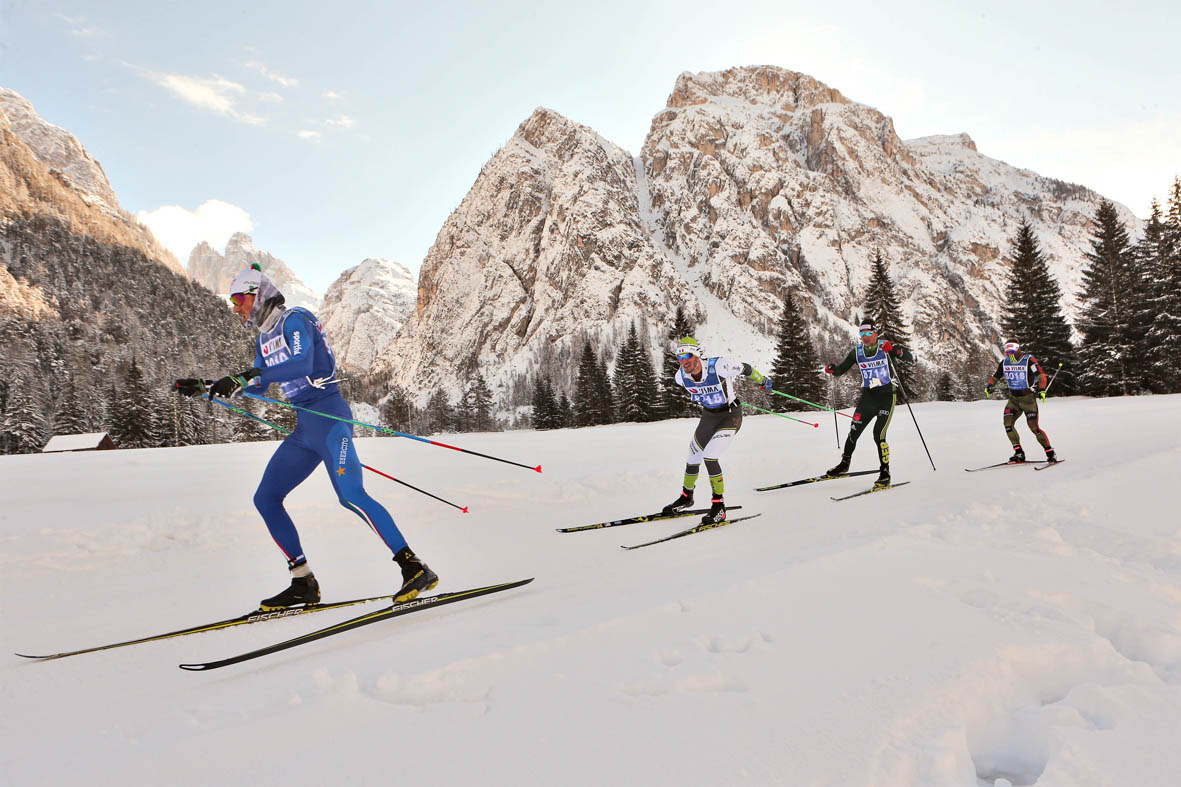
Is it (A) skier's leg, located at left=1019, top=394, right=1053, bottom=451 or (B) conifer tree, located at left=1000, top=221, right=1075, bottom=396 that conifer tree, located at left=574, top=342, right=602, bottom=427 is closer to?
(B) conifer tree, located at left=1000, top=221, right=1075, bottom=396

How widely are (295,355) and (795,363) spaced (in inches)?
1636

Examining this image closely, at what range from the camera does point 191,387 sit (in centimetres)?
420

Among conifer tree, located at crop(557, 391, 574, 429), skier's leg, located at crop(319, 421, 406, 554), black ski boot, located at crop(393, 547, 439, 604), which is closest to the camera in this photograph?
black ski boot, located at crop(393, 547, 439, 604)

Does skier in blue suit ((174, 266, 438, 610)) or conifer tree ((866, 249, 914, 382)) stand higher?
conifer tree ((866, 249, 914, 382))

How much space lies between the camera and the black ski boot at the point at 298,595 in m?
4.20

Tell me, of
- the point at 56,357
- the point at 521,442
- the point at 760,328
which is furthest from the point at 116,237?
the point at 521,442

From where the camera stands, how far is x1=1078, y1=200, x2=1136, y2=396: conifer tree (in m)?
29.8

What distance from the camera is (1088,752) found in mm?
2014

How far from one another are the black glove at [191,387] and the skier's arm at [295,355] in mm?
334

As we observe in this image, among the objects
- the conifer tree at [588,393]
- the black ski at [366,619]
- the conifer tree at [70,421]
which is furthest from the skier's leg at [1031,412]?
the conifer tree at [70,421]

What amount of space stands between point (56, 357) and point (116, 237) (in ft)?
286

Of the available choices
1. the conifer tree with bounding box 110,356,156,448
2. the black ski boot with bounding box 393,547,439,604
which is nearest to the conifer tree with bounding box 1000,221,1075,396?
the black ski boot with bounding box 393,547,439,604

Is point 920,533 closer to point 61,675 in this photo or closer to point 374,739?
point 374,739

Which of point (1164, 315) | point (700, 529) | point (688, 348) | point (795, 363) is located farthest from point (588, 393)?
point (700, 529)
